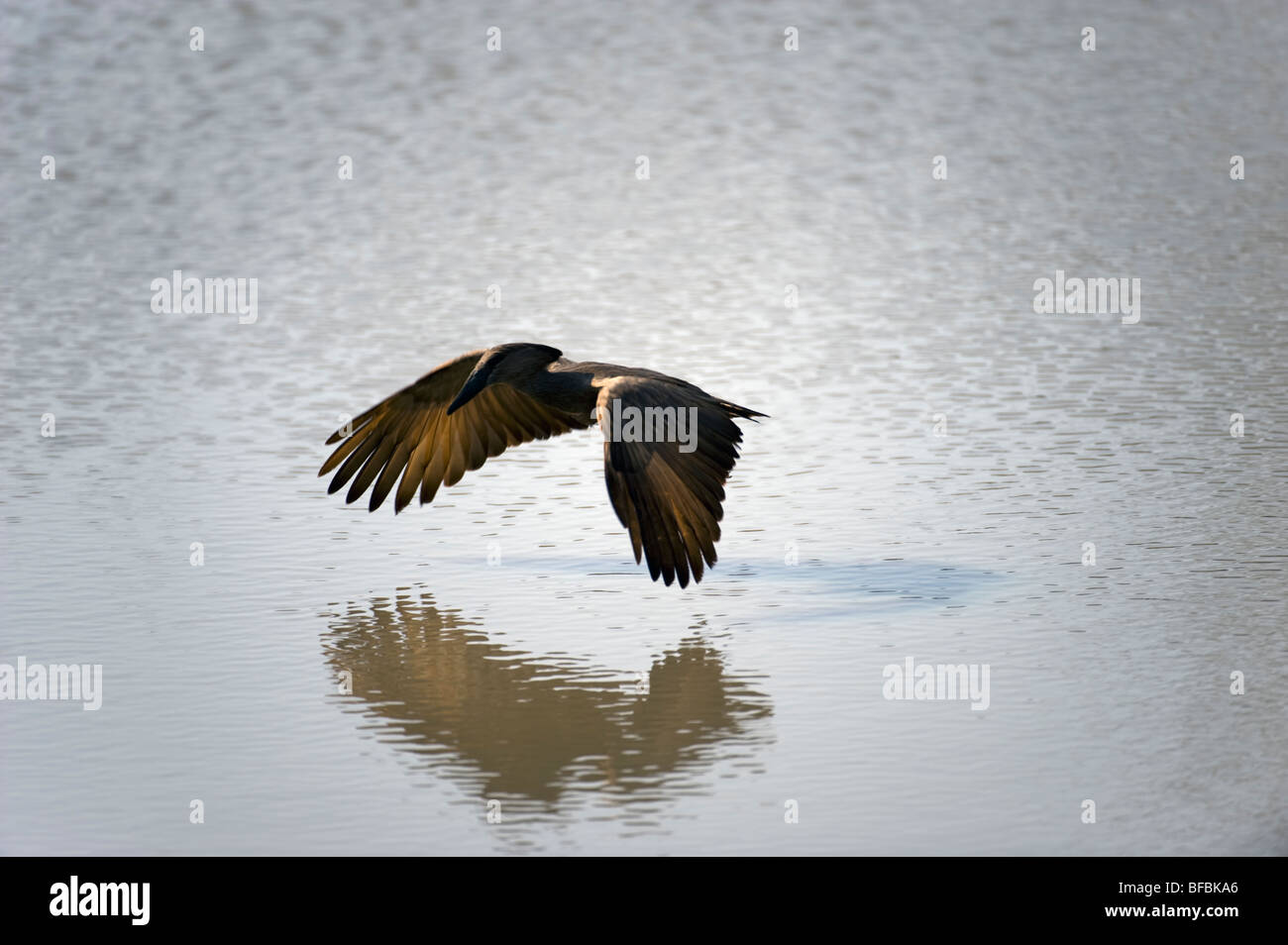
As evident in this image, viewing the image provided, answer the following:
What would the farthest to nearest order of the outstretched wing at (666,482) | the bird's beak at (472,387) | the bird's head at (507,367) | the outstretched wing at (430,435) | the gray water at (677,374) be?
the outstretched wing at (430,435) < the bird's head at (507,367) < the bird's beak at (472,387) < the outstretched wing at (666,482) < the gray water at (677,374)

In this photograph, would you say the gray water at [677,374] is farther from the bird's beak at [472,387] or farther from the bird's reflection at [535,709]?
the bird's beak at [472,387]

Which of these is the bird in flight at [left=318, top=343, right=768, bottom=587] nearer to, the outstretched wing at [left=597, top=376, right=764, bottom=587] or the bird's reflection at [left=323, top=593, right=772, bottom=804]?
the outstretched wing at [left=597, top=376, right=764, bottom=587]

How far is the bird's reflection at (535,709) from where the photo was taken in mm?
6402

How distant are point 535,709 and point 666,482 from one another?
4.41 feet

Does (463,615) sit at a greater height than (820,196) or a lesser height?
lesser

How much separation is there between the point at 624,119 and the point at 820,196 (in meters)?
3.19

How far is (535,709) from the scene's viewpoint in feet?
23.1

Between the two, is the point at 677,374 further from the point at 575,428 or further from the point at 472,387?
the point at 472,387

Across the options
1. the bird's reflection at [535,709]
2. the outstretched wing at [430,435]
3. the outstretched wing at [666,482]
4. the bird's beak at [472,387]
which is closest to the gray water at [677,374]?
the bird's reflection at [535,709]

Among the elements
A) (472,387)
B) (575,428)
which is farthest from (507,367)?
(575,428)

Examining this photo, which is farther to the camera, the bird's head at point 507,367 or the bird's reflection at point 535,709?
the bird's head at point 507,367

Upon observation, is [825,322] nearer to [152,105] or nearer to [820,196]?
[820,196]

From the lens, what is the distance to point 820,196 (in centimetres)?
1725

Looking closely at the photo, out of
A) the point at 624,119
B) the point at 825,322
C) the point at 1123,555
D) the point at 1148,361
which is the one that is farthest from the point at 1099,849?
the point at 624,119
